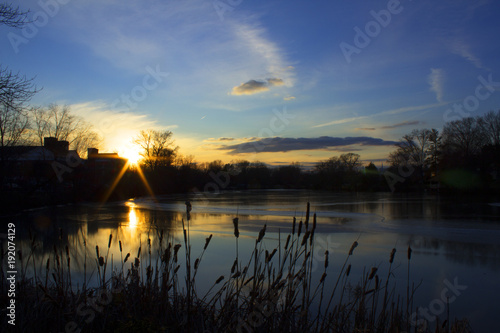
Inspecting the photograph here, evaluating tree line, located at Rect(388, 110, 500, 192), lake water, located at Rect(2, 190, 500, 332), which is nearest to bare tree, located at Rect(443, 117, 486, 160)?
tree line, located at Rect(388, 110, 500, 192)

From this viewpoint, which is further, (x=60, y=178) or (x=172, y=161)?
(x=172, y=161)

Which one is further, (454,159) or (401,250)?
(454,159)

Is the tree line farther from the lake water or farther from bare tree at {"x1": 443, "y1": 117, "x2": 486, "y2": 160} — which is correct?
the lake water

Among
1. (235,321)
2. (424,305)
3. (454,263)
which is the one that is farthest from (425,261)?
(235,321)

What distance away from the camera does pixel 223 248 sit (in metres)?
9.18

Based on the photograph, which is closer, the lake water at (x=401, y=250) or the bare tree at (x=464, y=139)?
the lake water at (x=401, y=250)

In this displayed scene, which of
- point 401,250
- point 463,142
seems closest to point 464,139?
point 463,142

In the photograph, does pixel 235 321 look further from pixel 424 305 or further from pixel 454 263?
pixel 454 263

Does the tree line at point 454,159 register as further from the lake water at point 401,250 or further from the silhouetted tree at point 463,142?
the lake water at point 401,250

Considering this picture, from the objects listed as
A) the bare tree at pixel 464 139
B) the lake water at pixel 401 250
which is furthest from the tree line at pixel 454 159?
the lake water at pixel 401 250

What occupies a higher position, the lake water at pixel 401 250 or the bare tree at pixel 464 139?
the bare tree at pixel 464 139

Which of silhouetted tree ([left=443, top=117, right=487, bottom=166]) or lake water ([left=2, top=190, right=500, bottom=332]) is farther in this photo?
silhouetted tree ([left=443, top=117, right=487, bottom=166])

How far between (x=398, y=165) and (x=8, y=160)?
2044 inches

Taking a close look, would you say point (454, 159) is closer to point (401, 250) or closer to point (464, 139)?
point (464, 139)
